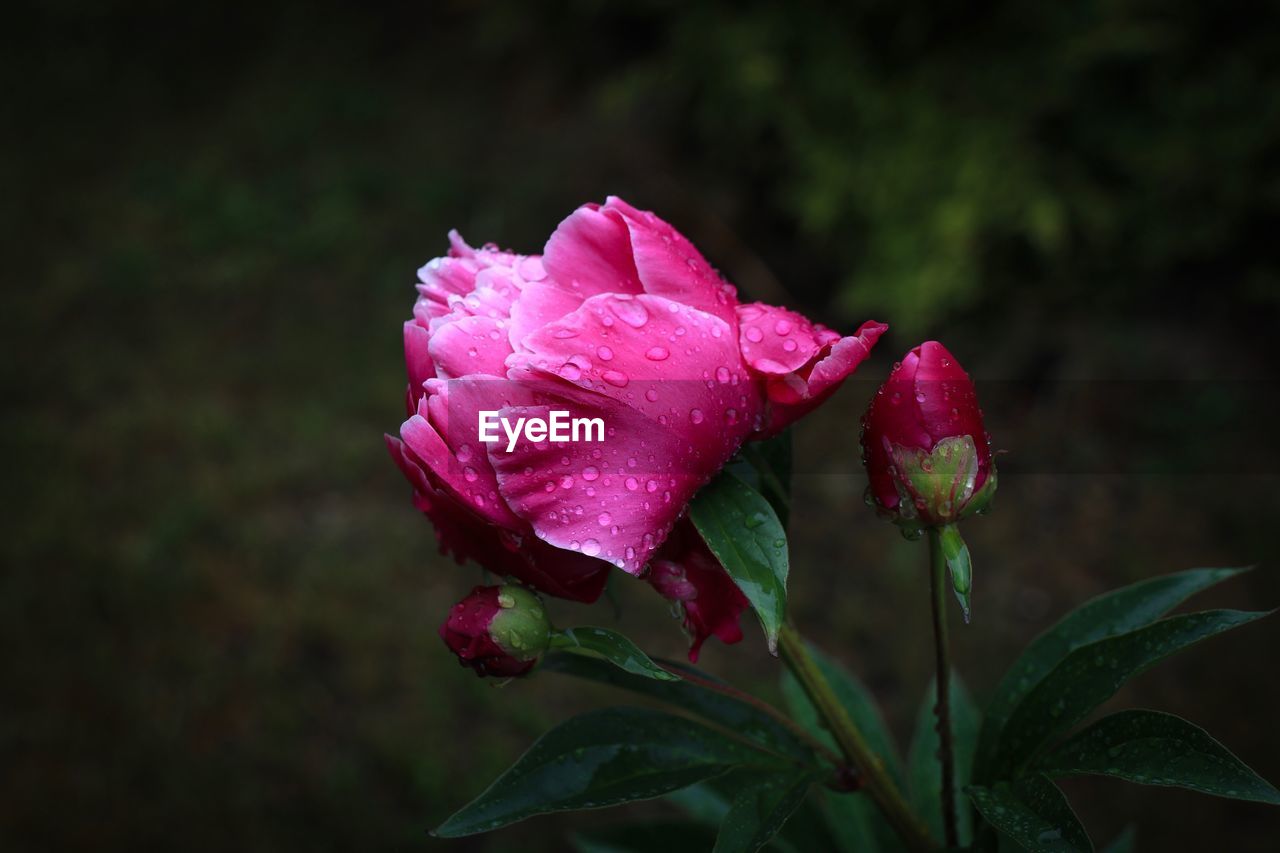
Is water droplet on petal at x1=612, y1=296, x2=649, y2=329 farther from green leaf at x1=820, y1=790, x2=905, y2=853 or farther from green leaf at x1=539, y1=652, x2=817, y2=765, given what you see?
green leaf at x1=820, y1=790, x2=905, y2=853

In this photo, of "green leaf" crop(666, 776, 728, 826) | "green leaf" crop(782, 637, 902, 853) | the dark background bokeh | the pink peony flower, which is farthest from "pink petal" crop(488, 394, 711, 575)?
the dark background bokeh

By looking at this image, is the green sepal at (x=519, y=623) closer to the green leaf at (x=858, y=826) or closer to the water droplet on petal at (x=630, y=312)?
the water droplet on petal at (x=630, y=312)

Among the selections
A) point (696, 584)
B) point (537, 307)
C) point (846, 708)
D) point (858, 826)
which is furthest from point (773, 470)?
point (858, 826)

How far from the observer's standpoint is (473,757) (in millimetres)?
2115

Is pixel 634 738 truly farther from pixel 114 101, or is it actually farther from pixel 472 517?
pixel 114 101

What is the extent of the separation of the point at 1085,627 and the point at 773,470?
12.2 inches

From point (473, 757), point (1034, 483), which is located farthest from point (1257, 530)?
point (473, 757)

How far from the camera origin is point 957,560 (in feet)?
2.12

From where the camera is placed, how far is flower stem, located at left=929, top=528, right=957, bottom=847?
0.70m

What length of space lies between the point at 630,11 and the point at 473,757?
2.07 metres

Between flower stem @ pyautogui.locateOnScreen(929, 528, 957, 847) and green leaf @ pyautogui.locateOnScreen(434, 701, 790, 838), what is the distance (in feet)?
0.37

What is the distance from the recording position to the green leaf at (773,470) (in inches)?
28.3

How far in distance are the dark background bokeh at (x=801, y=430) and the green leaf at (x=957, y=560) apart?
5.05 feet

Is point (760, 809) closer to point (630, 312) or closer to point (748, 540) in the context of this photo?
point (748, 540)
